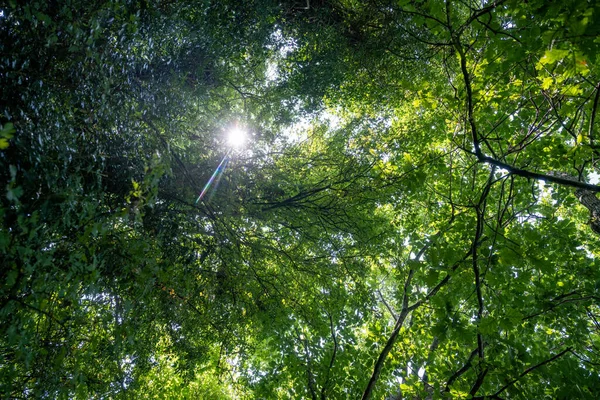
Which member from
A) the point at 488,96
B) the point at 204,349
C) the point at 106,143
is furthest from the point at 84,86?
the point at 204,349

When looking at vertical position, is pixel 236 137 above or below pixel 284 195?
above

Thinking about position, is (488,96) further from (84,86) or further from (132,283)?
(132,283)

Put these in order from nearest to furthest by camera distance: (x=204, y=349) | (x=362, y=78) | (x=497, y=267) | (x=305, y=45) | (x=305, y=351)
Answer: (x=497, y=267)
(x=305, y=351)
(x=204, y=349)
(x=305, y=45)
(x=362, y=78)

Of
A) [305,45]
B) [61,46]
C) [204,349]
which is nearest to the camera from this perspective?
[61,46]

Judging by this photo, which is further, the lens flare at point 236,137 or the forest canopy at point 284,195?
the lens flare at point 236,137

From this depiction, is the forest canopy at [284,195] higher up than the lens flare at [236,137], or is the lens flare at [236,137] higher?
the lens flare at [236,137]

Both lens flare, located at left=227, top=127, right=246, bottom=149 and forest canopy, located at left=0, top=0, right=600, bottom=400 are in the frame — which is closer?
forest canopy, located at left=0, top=0, right=600, bottom=400

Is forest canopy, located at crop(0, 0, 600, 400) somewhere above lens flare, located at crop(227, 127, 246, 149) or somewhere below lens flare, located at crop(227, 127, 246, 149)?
below

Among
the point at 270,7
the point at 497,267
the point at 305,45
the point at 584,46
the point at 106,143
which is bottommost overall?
the point at 497,267

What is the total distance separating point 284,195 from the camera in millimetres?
5109

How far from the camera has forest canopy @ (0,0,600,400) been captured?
2289 mm

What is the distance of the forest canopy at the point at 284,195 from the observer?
90.1 inches

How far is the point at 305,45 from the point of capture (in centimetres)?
651

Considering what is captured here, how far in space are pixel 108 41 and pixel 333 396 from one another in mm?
5280
